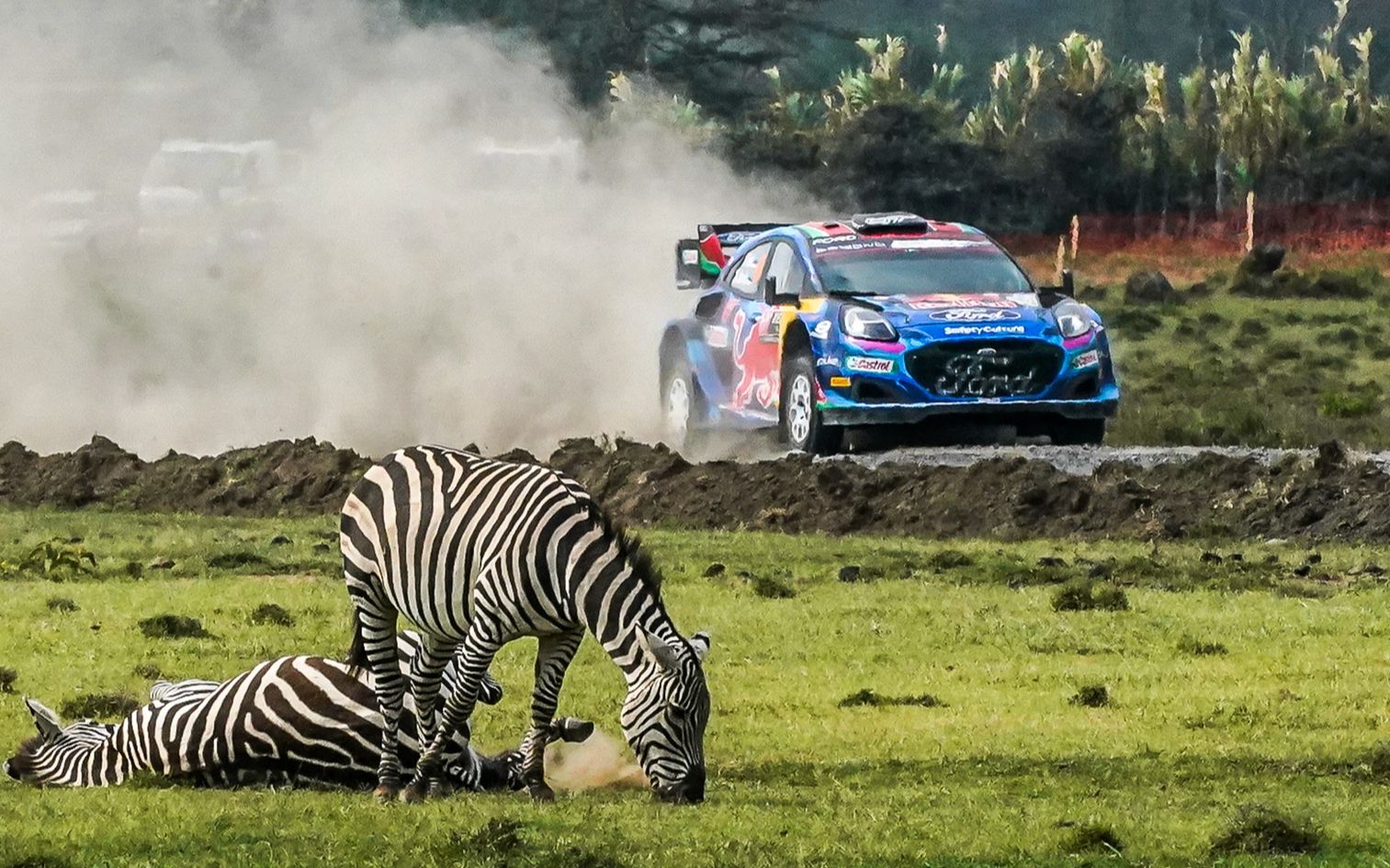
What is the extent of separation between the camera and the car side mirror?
90.9 feet

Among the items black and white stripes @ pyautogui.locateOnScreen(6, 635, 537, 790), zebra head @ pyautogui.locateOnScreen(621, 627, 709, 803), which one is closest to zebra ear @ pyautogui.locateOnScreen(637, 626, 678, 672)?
zebra head @ pyautogui.locateOnScreen(621, 627, 709, 803)

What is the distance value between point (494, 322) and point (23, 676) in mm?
22670

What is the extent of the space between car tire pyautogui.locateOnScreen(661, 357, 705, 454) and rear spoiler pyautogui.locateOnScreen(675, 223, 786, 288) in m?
1.26

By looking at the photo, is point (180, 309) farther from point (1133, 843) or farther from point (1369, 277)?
point (1133, 843)

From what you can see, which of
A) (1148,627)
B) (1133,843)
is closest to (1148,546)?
(1148,627)

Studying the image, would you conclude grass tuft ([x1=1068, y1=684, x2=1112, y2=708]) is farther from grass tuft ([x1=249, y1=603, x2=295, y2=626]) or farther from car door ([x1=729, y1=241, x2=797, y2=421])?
car door ([x1=729, y1=241, x2=797, y2=421])

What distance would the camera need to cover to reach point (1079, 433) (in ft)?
96.0

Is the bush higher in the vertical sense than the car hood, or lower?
lower

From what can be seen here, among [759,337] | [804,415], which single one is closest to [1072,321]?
[804,415]

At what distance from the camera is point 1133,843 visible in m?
11.0

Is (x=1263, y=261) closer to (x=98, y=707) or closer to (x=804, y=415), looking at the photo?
(x=804, y=415)

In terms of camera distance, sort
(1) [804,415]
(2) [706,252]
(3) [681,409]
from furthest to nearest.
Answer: (2) [706,252] → (3) [681,409] → (1) [804,415]

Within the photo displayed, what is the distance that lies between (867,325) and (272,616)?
873 cm

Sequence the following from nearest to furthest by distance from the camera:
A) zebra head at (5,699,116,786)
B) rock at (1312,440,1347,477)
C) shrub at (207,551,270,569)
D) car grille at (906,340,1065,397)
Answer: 1. zebra head at (5,699,116,786)
2. shrub at (207,551,270,569)
3. rock at (1312,440,1347,477)
4. car grille at (906,340,1065,397)
